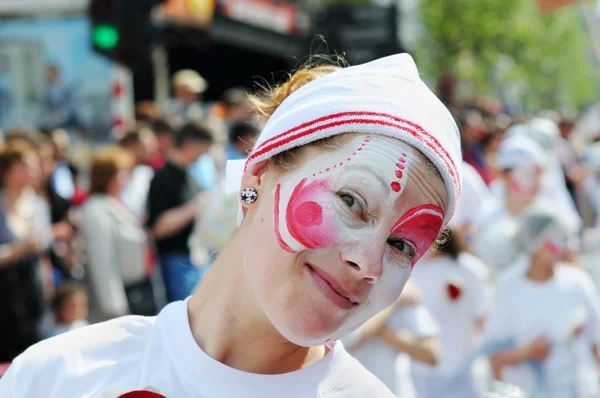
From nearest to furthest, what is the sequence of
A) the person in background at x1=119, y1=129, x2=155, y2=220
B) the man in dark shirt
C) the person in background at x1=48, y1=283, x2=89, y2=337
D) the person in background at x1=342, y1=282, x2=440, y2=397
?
1. the person in background at x1=342, y1=282, x2=440, y2=397
2. the person in background at x1=48, y1=283, x2=89, y2=337
3. the man in dark shirt
4. the person in background at x1=119, y1=129, x2=155, y2=220

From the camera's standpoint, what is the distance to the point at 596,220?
1023 cm

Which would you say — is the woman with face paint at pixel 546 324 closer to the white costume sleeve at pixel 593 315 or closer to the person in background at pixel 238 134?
the white costume sleeve at pixel 593 315

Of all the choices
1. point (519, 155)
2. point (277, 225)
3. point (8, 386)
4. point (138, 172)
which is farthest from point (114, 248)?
point (277, 225)

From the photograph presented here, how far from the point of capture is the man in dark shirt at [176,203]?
21.2 ft

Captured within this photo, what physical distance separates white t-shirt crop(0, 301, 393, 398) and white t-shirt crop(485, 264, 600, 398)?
3.43 meters

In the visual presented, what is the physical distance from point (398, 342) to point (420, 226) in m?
2.76

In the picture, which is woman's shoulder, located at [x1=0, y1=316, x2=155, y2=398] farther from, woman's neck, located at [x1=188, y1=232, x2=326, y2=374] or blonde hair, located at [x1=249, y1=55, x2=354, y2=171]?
blonde hair, located at [x1=249, y1=55, x2=354, y2=171]

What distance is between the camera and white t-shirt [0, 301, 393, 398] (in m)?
1.89

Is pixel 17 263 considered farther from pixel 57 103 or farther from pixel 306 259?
pixel 57 103

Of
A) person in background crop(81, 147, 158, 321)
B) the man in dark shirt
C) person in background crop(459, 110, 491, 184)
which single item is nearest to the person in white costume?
the man in dark shirt

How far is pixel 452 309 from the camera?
551 cm

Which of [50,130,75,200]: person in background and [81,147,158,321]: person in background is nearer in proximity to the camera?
[81,147,158,321]: person in background

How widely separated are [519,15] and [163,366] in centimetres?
4067

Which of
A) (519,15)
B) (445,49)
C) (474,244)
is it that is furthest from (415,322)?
(519,15)
